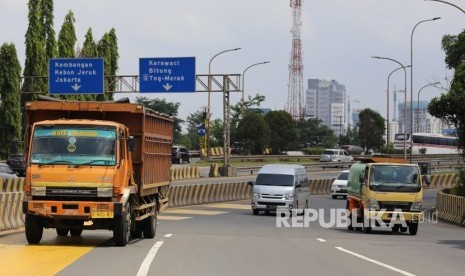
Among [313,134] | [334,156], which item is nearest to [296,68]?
[313,134]

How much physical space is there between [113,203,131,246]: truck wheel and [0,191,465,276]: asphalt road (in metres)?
0.27

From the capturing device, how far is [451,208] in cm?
3931

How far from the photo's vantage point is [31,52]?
229 feet

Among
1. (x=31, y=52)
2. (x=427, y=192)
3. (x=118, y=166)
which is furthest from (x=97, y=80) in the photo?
(x=118, y=166)

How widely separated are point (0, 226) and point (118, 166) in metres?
6.52

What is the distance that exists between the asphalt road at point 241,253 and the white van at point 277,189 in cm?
693

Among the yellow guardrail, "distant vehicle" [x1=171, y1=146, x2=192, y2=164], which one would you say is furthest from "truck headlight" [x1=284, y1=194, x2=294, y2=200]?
"distant vehicle" [x1=171, y1=146, x2=192, y2=164]

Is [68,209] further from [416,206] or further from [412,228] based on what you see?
[412,228]

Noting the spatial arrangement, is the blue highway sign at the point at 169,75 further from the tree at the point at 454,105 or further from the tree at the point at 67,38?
the tree at the point at 67,38

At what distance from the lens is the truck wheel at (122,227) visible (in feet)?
65.5

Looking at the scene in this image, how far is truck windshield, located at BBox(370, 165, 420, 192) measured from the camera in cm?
2852

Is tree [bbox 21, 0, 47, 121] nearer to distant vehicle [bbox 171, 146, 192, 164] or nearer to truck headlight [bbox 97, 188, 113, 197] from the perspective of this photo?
distant vehicle [bbox 171, 146, 192, 164]

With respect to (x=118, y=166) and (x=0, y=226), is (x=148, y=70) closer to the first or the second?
(x=0, y=226)

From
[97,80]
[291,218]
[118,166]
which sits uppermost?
[97,80]
